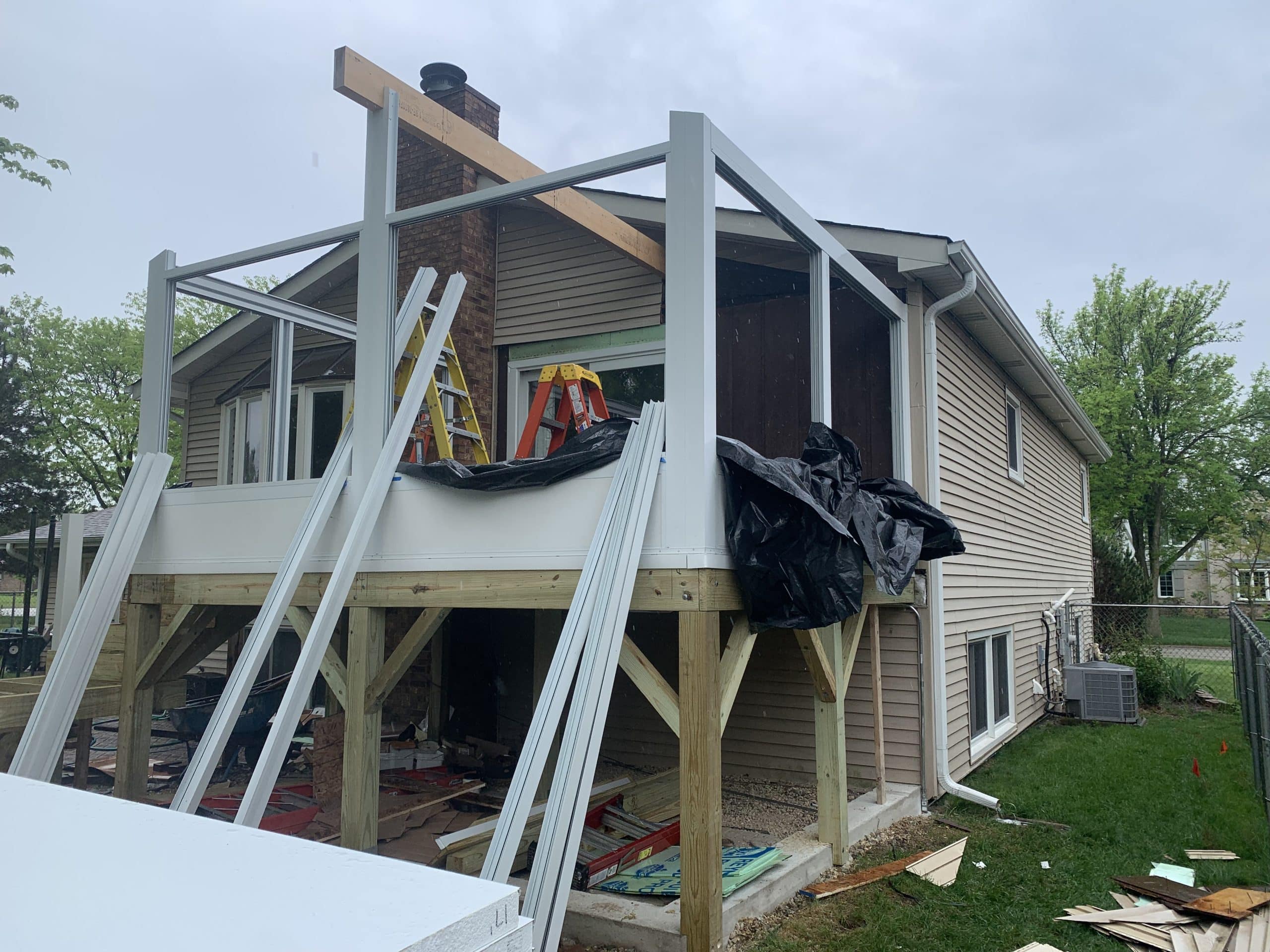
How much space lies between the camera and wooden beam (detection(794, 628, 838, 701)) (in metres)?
4.87

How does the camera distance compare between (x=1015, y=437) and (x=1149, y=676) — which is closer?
(x=1015, y=437)

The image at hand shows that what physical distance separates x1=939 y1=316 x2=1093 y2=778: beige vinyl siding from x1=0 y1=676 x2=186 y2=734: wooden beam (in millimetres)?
5852

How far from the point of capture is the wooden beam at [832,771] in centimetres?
526

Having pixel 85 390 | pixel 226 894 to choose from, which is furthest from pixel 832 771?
→ pixel 85 390

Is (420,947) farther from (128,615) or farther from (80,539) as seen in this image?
(80,539)

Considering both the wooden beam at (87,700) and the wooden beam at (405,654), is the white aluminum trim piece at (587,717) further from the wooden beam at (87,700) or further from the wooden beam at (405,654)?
the wooden beam at (87,700)

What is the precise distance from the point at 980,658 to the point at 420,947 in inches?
342

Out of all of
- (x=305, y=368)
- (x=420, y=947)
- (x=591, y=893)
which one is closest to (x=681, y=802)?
(x=591, y=893)

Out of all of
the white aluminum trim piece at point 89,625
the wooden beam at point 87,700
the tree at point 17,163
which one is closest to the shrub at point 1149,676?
the wooden beam at point 87,700

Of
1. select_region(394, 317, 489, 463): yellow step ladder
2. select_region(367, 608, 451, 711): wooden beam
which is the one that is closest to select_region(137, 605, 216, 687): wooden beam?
select_region(367, 608, 451, 711): wooden beam

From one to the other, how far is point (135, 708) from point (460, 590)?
8.83 ft

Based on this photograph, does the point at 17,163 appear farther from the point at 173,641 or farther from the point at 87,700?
the point at 173,641

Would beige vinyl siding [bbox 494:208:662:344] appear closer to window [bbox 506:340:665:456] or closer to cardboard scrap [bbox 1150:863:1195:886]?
window [bbox 506:340:665:456]

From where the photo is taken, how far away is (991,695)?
366 inches
